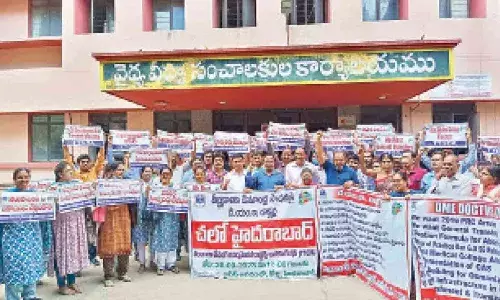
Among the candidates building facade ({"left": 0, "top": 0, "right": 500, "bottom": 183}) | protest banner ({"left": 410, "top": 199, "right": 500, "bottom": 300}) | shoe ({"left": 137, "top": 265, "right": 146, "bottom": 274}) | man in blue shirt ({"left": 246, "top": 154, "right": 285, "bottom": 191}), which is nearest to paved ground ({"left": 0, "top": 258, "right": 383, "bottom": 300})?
shoe ({"left": 137, "top": 265, "right": 146, "bottom": 274})

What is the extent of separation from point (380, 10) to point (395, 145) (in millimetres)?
9814

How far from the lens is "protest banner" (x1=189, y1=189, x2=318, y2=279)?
6961 mm

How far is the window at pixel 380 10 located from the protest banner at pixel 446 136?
29.8 ft

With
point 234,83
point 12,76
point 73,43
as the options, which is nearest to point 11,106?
point 12,76

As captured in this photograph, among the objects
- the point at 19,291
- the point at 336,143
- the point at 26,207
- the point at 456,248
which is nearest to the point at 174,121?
the point at 336,143

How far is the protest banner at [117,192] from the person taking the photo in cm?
692

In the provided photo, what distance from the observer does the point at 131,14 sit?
1892 cm

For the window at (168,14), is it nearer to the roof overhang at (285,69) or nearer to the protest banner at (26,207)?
the roof overhang at (285,69)

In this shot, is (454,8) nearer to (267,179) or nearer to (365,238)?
(267,179)

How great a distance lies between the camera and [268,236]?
22.9 ft

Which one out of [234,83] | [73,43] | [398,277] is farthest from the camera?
[73,43]

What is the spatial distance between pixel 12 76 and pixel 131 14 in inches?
200

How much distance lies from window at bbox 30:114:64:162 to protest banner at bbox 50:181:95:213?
13.7m

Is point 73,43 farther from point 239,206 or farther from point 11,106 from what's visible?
point 239,206
